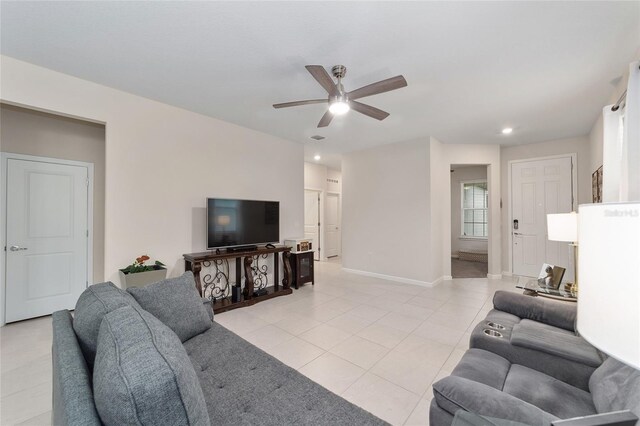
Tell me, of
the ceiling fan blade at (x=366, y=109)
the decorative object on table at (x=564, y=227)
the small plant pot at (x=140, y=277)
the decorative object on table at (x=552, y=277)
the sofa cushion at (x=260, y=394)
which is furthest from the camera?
the small plant pot at (x=140, y=277)

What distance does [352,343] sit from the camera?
265cm

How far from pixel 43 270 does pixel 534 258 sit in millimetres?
7889

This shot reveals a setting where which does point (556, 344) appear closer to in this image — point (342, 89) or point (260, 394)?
point (260, 394)

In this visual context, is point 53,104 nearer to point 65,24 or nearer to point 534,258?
point 65,24

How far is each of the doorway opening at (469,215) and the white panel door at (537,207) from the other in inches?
69.0

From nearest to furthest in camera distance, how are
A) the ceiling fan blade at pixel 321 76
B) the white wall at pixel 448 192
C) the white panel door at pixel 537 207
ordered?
the ceiling fan blade at pixel 321 76, the white panel door at pixel 537 207, the white wall at pixel 448 192

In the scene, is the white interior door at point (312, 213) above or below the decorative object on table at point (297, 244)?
above

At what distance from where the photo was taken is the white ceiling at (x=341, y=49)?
6.06ft

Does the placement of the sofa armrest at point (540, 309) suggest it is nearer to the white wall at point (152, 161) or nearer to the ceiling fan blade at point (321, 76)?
the ceiling fan blade at point (321, 76)

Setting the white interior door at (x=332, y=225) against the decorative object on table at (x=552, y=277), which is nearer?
the decorative object on table at (x=552, y=277)

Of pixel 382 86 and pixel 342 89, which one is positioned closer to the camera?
pixel 382 86

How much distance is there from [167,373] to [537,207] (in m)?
6.43

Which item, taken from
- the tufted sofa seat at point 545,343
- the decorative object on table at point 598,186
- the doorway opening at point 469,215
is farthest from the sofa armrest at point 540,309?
the doorway opening at point 469,215

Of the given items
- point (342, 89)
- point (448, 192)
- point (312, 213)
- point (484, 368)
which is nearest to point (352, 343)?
point (484, 368)
